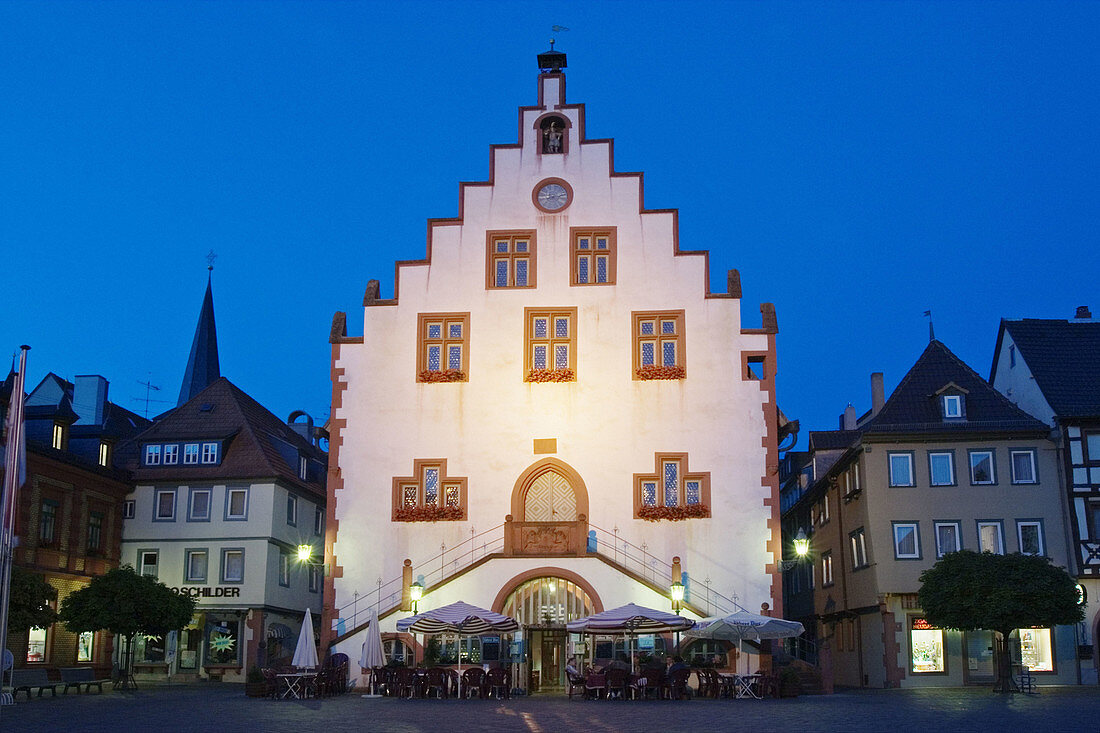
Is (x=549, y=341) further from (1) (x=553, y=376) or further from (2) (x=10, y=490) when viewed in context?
(2) (x=10, y=490)

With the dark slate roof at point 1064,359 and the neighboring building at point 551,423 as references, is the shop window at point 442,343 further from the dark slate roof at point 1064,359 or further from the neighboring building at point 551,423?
the dark slate roof at point 1064,359

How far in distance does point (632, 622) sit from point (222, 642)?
1996 centimetres

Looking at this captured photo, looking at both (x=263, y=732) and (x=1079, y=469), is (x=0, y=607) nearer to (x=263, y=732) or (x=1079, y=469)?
(x=263, y=732)

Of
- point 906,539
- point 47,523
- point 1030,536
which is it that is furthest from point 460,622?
point 1030,536

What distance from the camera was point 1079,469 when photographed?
37781 millimetres

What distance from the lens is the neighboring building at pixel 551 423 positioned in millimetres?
34312

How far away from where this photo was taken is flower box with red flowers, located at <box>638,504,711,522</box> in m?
34.8

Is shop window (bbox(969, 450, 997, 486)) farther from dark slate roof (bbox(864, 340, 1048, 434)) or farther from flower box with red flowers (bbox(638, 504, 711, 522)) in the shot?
flower box with red flowers (bbox(638, 504, 711, 522))

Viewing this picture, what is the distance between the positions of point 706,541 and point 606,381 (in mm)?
5647

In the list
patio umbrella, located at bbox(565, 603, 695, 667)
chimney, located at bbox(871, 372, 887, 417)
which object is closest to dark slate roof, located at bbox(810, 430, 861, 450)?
chimney, located at bbox(871, 372, 887, 417)

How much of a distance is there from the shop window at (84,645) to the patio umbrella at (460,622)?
53.5 feet

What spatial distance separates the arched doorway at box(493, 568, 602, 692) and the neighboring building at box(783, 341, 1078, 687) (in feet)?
29.8

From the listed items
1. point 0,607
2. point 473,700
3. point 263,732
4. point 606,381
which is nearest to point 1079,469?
point 606,381

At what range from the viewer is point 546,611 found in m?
34.1
